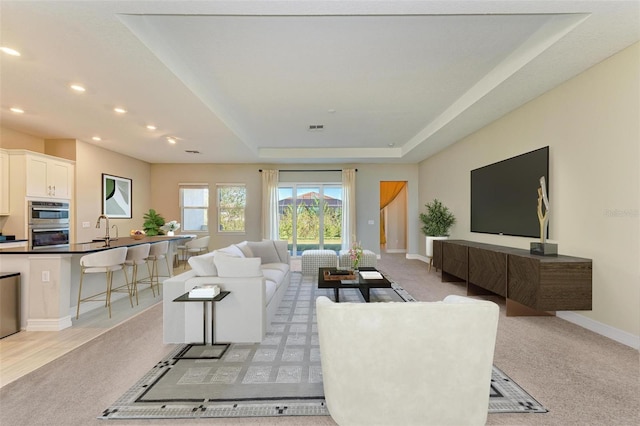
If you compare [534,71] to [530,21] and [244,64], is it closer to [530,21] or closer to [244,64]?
[530,21]

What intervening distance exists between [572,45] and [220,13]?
3167 mm

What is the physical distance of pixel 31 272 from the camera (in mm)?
3115

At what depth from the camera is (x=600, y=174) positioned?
296 centimetres


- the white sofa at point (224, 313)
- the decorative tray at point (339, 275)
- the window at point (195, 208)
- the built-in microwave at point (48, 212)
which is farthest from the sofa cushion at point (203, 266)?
the window at point (195, 208)

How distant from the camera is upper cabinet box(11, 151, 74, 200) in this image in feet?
15.2

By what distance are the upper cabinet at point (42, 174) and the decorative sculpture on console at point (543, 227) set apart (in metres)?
7.70

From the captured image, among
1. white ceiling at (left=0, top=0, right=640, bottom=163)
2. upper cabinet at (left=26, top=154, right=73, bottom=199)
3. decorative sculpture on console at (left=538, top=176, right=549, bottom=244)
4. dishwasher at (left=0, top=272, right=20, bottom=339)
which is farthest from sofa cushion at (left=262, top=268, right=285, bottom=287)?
upper cabinet at (left=26, top=154, right=73, bottom=199)

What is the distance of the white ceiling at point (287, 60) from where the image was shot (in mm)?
2156

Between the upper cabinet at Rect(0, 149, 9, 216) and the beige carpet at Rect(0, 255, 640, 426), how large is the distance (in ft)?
11.4

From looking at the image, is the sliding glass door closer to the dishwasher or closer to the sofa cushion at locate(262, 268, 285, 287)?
the sofa cushion at locate(262, 268, 285, 287)

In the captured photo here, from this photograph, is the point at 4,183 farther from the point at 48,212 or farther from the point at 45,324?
the point at 45,324

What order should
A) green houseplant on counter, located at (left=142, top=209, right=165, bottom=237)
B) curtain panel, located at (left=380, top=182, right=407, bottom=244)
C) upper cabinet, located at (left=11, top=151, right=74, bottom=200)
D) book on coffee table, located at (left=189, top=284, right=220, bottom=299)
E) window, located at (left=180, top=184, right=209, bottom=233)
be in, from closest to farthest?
book on coffee table, located at (left=189, top=284, right=220, bottom=299), upper cabinet, located at (left=11, top=151, right=74, bottom=200), green houseplant on counter, located at (left=142, top=209, right=165, bottom=237), window, located at (left=180, top=184, right=209, bottom=233), curtain panel, located at (left=380, top=182, right=407, bottom=244)

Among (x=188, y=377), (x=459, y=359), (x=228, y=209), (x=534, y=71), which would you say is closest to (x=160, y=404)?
(x=188, y=377)

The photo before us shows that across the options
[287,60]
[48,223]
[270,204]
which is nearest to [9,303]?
[48,223]
